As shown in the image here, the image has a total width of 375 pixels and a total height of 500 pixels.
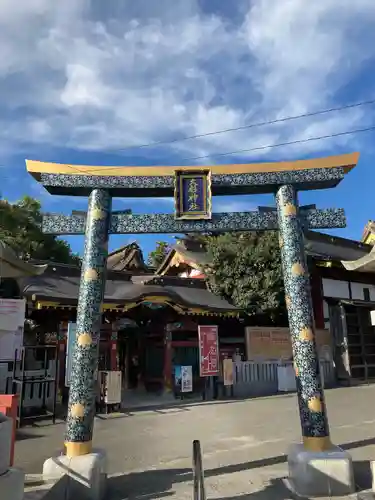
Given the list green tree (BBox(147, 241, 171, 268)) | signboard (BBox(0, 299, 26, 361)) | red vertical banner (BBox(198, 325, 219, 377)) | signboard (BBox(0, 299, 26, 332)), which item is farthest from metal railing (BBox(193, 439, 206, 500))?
green tree (BBox(147, 241, 171, 268))

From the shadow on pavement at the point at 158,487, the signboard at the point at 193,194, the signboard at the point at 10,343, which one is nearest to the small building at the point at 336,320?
the signboard at the point at 10,343

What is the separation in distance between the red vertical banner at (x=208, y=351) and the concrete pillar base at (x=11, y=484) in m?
9.90

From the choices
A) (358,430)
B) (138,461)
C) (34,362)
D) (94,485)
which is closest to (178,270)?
(34,362)

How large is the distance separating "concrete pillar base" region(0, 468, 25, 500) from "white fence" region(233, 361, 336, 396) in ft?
36.4

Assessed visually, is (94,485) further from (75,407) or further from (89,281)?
(89,281)

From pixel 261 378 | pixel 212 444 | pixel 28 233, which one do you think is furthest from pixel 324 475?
pixel 28 233

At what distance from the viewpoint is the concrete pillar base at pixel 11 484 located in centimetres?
399

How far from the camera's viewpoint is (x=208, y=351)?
14.0 m

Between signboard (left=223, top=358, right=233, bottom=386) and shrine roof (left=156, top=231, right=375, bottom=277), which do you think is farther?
shrine roof (left=156, top=231, right=375, bottom=277)

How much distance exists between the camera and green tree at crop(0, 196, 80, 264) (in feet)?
63.8

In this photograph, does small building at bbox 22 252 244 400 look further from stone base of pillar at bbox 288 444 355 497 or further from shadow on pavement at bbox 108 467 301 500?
stone base of pillar at bbox 288 444 355 497

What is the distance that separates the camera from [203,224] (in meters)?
6.52

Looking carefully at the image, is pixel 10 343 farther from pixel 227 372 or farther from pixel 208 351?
pixel 227 372

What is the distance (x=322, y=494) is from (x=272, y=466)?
1.36 metres
